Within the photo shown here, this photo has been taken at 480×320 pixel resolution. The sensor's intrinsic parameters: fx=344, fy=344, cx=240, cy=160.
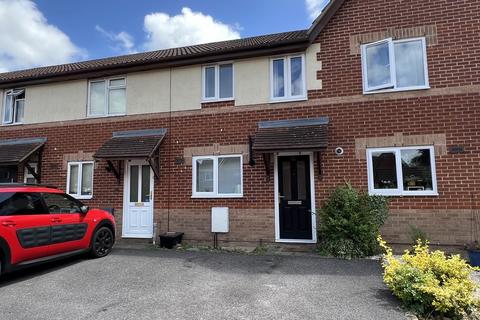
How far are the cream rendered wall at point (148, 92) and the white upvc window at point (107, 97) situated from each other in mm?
299

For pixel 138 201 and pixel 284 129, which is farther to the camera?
pixel 138 201

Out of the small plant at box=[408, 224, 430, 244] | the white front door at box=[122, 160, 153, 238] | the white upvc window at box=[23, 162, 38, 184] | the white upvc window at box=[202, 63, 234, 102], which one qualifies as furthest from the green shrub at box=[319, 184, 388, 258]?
the white upvc window at box=[23, 162, 38, 184]

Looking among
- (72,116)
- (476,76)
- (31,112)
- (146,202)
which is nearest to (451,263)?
(476,76)

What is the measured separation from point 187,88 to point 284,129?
332 cm

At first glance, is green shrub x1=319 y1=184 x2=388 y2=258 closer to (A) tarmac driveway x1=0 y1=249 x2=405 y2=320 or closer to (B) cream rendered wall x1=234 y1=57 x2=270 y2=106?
(A) tarmac driveway x1=0 y1=249 x2=405 y2=320

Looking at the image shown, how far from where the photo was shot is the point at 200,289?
5.79m

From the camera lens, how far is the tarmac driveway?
189 inches

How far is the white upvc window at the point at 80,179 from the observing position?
11055 mm

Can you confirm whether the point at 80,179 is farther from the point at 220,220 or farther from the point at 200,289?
the point at 200,289

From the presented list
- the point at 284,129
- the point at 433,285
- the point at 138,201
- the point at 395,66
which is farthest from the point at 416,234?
the point at 138,201

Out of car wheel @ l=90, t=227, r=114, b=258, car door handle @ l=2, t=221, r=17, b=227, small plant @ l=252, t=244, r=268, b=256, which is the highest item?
car door handle @ l=2, t=221, r=17, b=227

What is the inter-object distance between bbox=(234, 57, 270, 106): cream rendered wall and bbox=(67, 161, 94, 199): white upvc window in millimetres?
5348

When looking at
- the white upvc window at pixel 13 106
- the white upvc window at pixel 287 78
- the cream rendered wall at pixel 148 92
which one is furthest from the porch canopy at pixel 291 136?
the white upvc window at pixel 13 106

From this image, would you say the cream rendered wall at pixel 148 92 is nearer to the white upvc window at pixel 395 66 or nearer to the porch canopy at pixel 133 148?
the porch canopy at pixel 133 148
